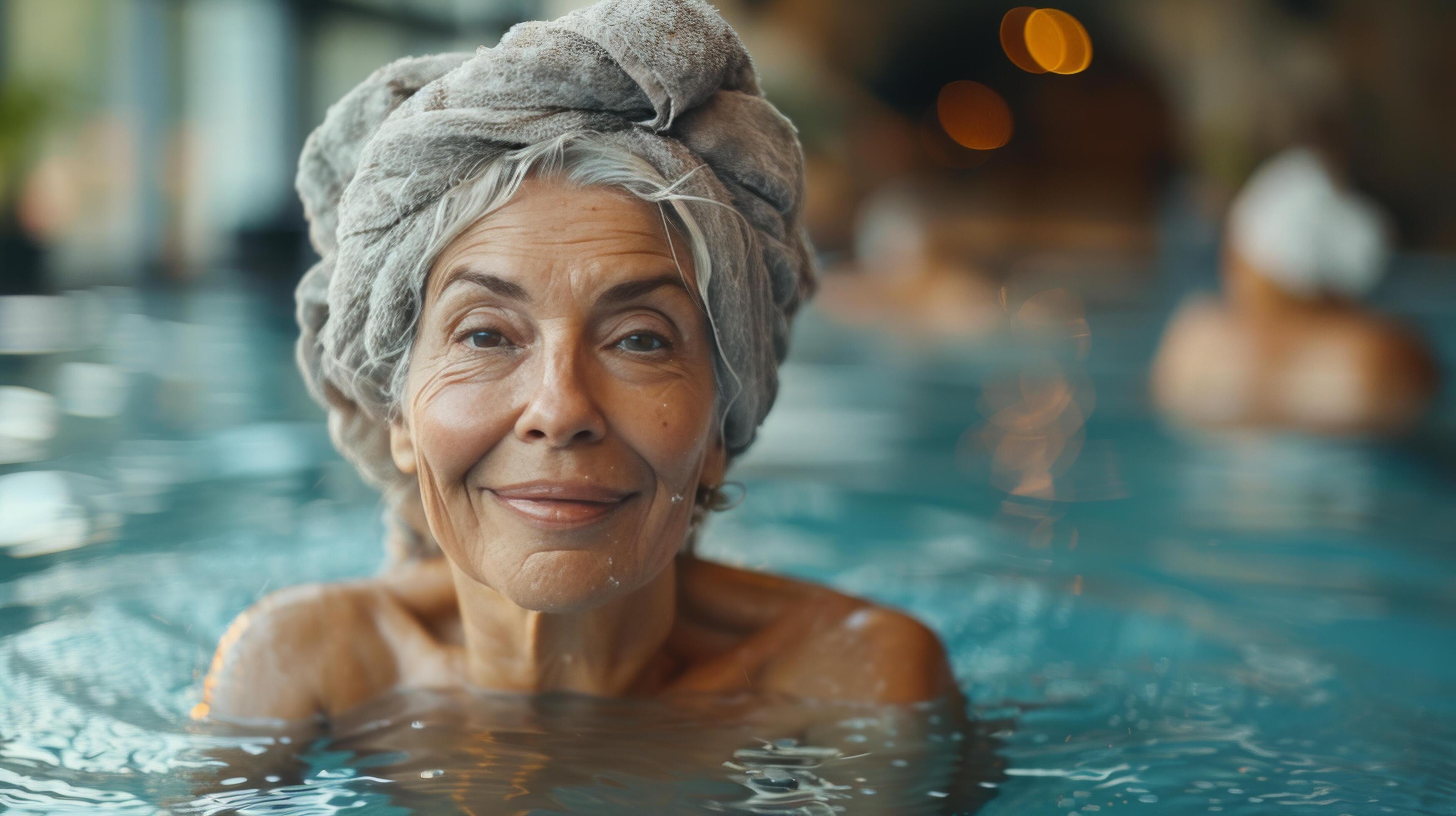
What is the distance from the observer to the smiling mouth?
65.5 inches

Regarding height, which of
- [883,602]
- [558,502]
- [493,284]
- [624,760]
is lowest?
[883,602]

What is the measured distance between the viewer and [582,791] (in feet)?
6.25

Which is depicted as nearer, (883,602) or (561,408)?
(561,408)

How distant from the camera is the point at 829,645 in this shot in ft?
7.04

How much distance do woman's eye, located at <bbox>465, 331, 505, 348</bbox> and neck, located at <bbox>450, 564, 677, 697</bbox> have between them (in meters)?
0.42

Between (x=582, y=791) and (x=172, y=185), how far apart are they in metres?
12.6

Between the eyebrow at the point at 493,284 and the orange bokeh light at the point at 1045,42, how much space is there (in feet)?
74.4

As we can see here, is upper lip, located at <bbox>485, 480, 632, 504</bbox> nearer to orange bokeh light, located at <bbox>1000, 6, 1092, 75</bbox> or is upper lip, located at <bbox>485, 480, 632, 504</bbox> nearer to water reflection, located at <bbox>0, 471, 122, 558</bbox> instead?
water reflection, located at <bbox>0, 471, 122, 558</bbox>

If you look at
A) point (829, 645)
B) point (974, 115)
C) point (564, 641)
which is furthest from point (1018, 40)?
point (564, 641)

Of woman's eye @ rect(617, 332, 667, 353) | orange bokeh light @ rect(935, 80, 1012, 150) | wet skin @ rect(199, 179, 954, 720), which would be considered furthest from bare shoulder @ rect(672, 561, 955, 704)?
orange bokeh light @ rect(935, 80, 1012, 150)

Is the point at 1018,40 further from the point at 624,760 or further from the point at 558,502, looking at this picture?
the point at 558,502

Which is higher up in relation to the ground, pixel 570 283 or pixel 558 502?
pixel 570 283

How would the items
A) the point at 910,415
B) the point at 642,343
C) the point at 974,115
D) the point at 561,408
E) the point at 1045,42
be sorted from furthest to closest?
the point at 974,115 → the point at 1045,42 → the point at 910,415 → the point at 642,343 → the point at 561,408

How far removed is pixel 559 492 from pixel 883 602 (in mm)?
2013
